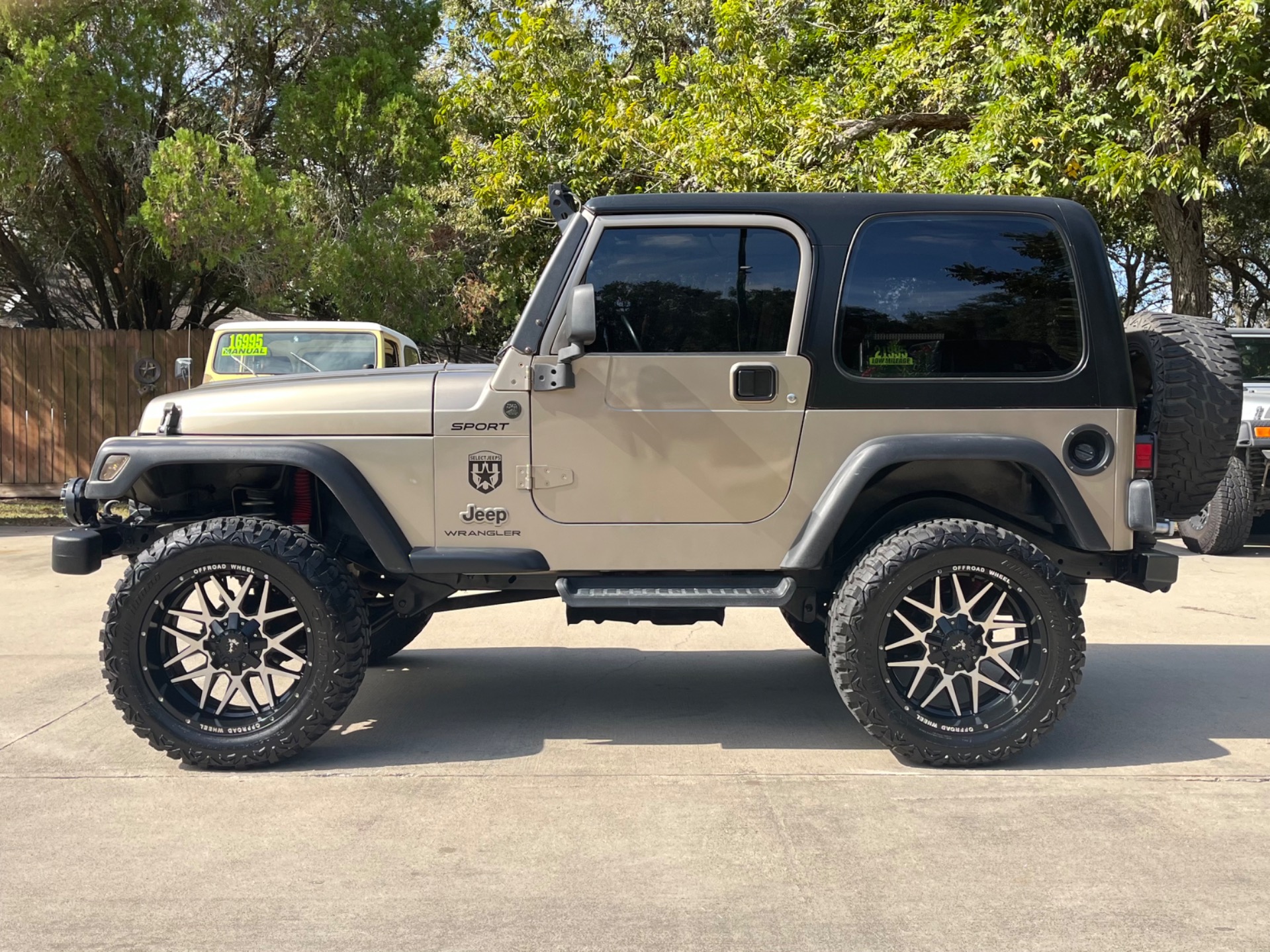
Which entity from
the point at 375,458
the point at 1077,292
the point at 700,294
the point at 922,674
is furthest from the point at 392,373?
the point at 1077,292

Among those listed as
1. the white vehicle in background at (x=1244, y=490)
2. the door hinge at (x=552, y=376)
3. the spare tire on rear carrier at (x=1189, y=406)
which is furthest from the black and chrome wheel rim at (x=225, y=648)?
the white vehicle in background at (x=1244, y=490)

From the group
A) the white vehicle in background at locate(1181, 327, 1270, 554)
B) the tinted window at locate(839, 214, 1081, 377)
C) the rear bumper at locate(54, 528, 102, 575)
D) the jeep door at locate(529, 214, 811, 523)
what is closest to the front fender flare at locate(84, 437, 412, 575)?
the rear bumper at locate(54, 528, 102, 575)

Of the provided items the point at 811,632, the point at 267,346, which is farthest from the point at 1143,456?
the point at 267,346

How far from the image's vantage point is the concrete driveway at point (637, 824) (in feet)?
10.5

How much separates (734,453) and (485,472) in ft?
3.19

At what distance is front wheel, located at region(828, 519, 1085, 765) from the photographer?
448 cm

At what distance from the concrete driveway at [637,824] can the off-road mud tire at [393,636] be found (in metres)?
0.11

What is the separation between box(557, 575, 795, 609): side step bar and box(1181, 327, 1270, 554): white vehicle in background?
265 inches

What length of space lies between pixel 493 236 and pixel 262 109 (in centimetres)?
420

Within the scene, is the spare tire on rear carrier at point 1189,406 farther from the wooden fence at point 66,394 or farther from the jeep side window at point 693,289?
the wooden fence at point 66,394

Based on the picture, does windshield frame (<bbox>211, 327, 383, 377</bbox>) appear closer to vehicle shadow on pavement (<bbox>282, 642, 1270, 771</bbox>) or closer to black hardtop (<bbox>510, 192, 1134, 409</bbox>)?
vehicle shadow on pavement (<bbox>282, 642, 1270, 771</bbox>)

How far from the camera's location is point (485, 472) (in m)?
4.64

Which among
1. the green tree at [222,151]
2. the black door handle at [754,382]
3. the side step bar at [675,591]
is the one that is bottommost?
the side step bar at [675,591]

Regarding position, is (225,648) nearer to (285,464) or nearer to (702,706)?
(285,464)
